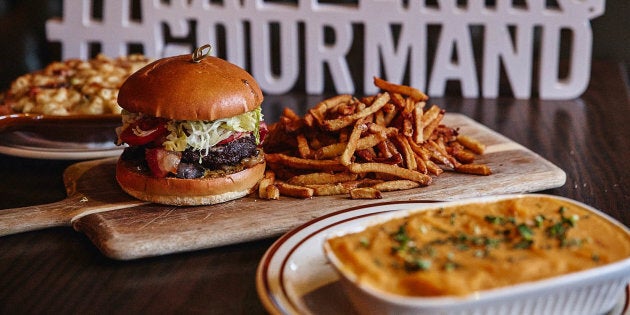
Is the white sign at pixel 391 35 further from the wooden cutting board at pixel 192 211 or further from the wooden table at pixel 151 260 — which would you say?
the wooden cutting board at pixel 192 211

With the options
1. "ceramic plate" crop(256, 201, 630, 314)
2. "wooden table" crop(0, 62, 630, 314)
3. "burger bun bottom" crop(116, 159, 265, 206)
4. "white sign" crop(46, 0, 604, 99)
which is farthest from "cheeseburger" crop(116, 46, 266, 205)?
"white sign" crop(46, 0, 604, 99)

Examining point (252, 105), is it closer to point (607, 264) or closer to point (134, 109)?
point (134, 109)

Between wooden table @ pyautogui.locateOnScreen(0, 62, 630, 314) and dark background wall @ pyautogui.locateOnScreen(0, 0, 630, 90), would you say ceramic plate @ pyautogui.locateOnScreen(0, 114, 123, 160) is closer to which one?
wooden table @ pyautogui.locateOnScreen(0, 62, 630, 314)

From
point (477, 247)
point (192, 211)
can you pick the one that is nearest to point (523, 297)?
point (477, 247)

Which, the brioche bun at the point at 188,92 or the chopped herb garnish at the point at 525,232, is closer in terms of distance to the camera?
the chopped herb garnish at the point at 525,232

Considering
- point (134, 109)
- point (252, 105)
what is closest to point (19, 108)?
point (134, 109)

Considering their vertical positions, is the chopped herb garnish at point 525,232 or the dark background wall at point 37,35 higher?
the chopped herb garnish at point 525,232

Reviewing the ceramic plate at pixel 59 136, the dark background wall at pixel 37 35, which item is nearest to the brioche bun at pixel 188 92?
the ceramic plate at pixel 59 136
